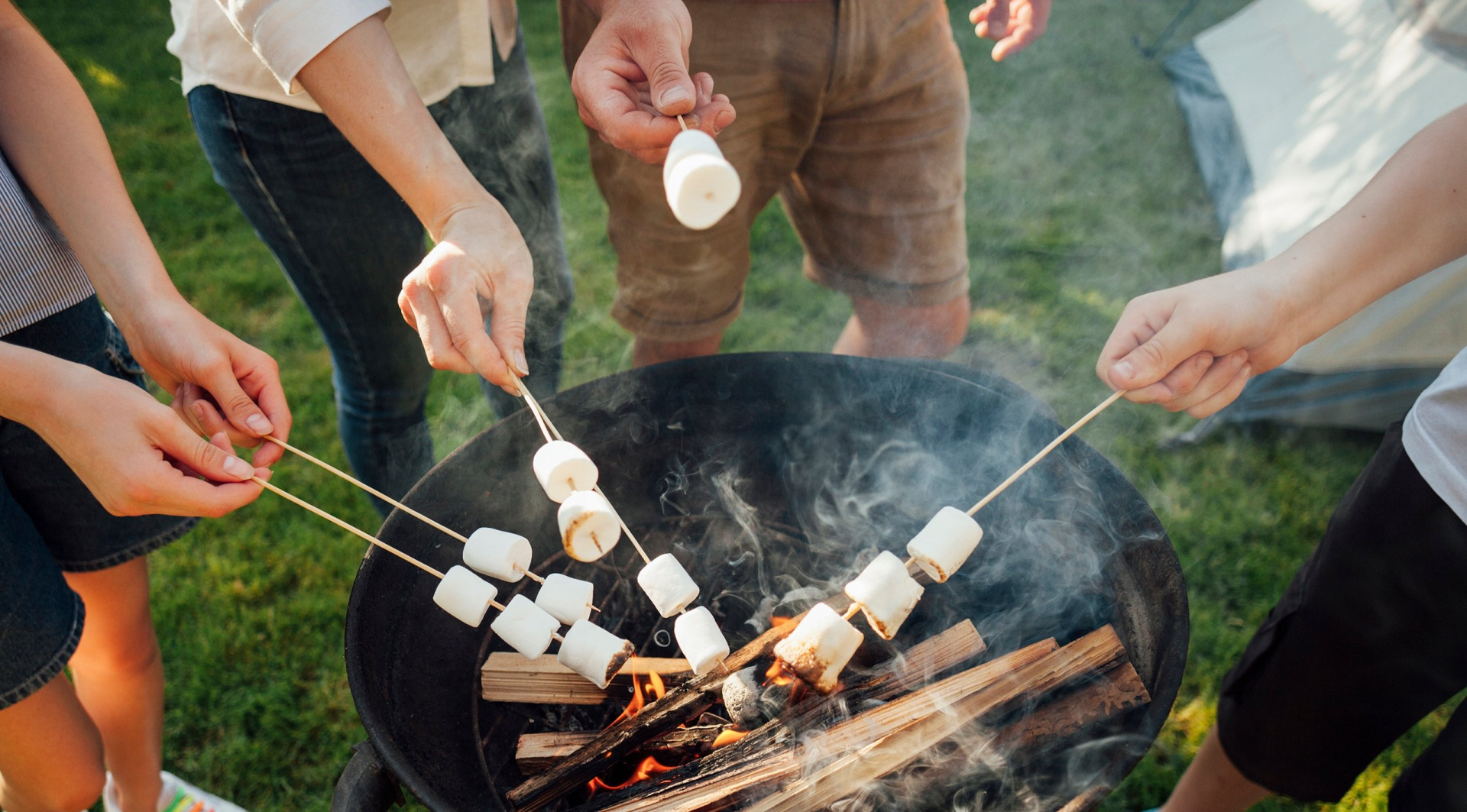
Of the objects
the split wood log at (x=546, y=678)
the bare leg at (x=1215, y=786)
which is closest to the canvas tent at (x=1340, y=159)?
the bare leg at (x=1215, y=786)

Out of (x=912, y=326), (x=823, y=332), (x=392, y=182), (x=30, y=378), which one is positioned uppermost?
(x=392, y=182)

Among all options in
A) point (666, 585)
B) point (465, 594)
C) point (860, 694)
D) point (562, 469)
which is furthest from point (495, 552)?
point (860, 694)

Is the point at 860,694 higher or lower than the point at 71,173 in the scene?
lower

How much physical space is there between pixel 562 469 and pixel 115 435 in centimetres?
69

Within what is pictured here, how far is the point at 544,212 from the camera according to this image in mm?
2381

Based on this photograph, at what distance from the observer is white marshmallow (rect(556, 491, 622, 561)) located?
57.9 inches

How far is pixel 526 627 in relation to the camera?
1530 mm

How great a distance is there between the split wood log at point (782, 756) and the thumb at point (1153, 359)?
1.56ft

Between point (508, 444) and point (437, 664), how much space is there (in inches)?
17.4

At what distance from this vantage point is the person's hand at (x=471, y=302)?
59.0 inches

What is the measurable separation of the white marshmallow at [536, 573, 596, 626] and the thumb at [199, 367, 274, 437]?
22.7 inches

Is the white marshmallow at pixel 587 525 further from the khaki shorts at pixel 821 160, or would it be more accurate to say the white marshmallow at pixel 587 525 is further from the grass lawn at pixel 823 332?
the grass lawn at pixel 823 332

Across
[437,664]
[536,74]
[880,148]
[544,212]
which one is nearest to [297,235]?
[544,212]

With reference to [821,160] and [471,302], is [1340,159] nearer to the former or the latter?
[821,160]
